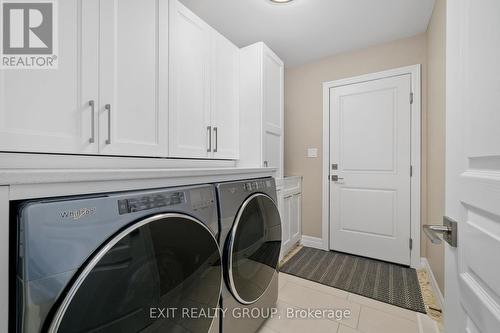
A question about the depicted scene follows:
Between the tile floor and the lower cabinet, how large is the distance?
64cm

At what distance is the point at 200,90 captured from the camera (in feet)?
5.29

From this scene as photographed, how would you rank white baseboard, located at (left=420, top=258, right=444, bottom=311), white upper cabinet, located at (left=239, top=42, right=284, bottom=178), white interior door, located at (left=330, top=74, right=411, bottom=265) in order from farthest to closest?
white interior door, located at (left=330, top=74, right=411, bottom=265) → white upper cabinet, located at (left=239, top=42, right=284, bottom=178) → white baseboard, located at (left=420, top=258, right=444, bottom=311)

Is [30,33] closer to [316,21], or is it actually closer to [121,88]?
[121,88]

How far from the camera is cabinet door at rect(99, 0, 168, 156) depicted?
3.54 ft

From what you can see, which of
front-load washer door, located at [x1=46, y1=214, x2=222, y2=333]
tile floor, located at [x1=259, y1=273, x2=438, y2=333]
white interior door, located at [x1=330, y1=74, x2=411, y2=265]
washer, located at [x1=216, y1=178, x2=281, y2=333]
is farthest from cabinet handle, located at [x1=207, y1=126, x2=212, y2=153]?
white interior door, located at [x1=330, y1=74, x2=411, y2=265]

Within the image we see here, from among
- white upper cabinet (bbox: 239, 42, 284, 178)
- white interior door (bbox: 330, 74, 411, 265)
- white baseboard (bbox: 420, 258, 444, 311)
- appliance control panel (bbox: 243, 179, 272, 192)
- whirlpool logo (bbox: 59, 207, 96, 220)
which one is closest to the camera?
whirlpool logo (bbox: 59, 207, 96, 220)

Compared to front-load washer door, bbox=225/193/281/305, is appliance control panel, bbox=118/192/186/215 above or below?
above

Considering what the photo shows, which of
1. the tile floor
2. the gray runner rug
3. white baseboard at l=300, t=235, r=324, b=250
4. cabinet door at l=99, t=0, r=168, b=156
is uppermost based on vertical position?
cabinet door at l=99, t=0, r=168, b=156

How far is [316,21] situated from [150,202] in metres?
2.20

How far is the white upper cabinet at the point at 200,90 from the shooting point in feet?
4.69

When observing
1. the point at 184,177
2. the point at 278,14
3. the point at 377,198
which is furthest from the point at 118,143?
the point at 377,198

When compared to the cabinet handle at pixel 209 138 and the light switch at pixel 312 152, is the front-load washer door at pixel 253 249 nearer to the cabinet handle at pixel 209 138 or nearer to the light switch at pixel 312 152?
the cabinet handle at pixel 209 138

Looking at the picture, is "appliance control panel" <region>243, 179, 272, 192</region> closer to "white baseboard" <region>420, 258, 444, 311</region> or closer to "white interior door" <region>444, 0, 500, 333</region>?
"white interior door" <region>444, 0, 500, 333</region>

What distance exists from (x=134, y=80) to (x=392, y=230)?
2750 mm
